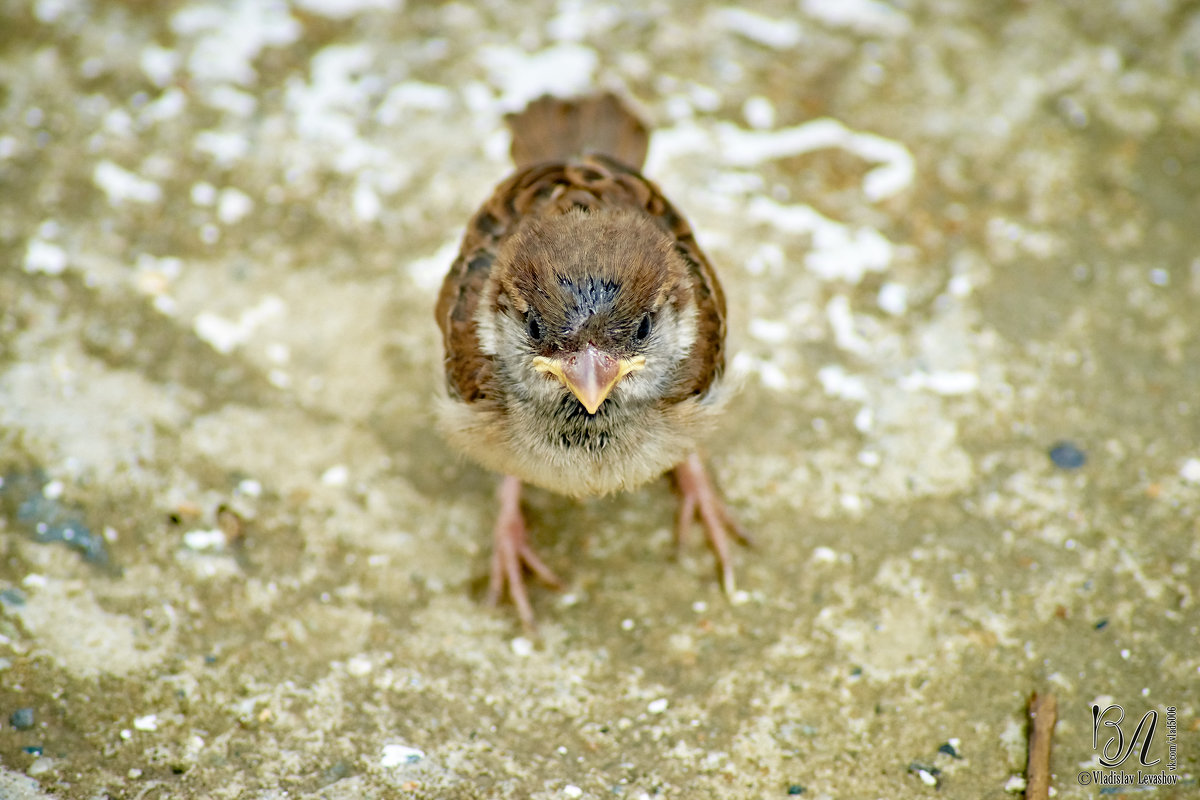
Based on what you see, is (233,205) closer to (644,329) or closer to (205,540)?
(205,540)

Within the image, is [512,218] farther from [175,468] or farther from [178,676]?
[178,676]

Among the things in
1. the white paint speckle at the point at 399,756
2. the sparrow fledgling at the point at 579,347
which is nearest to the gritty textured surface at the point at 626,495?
the white paint speckle at the point at 399,756

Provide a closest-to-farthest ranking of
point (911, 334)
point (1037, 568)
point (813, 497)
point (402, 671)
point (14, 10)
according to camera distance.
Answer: point (402, 671), point (1037, 568), point (813, 497), point (911, 334), point (14, 10)

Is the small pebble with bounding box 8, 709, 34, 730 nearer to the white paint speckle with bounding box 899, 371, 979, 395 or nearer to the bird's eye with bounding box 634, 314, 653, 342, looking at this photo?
the bird's eye with bounding box 634, 314, 653, 342

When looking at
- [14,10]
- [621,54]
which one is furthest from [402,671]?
[14,10]

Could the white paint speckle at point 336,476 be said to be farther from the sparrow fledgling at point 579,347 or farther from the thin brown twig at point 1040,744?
the thin brown twig at point 1040,744
